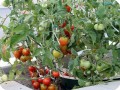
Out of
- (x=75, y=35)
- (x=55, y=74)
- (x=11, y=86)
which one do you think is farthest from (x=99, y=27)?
(x=11, y=86)

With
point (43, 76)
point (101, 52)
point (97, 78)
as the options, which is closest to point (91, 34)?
point (101, 52)

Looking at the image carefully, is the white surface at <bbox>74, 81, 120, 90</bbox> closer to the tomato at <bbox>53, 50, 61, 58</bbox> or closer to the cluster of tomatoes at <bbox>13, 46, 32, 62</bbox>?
the tomato at <bbox>53, 50, 61, 58</bbox>

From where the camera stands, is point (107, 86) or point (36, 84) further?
point (36, 84)

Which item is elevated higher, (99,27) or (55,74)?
(99,27)

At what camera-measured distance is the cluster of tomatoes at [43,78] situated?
1033 millimetres

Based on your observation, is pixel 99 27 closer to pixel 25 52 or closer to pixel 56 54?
pixel 56 54

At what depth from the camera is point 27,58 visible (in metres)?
1.02

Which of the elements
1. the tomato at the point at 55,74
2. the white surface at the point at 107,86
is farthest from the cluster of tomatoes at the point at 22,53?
the white surface at the point at 107,86

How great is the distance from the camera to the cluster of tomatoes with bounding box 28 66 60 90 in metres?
1.03

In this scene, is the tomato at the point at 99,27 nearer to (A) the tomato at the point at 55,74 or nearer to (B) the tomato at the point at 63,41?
(B) the tomato at the point at 63,41

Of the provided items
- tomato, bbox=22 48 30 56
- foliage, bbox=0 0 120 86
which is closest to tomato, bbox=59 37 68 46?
foliage, bbox=0 0 120 86

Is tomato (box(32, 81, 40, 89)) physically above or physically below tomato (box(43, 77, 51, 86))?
below

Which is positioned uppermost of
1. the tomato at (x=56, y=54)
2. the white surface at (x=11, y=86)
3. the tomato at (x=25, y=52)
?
the tomato at (x=25, y=52)

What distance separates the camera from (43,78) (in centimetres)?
108
